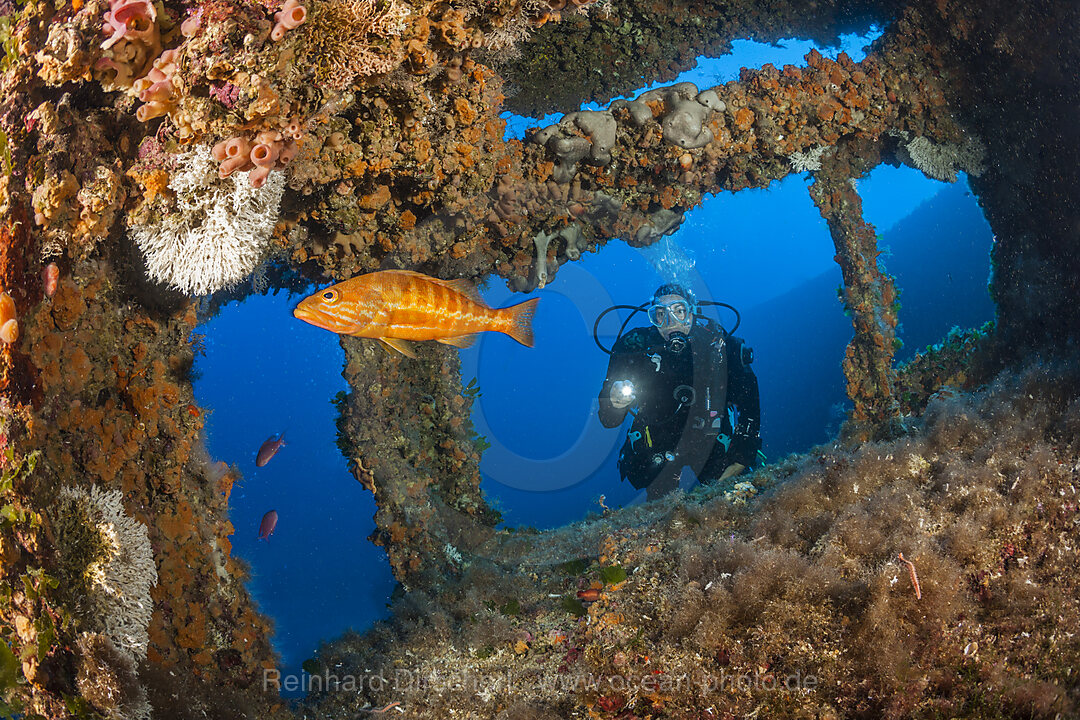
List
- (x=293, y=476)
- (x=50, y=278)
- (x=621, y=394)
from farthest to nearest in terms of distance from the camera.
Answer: (x=293, y=476) < (x=621, y=394) < (x=50, y=278)

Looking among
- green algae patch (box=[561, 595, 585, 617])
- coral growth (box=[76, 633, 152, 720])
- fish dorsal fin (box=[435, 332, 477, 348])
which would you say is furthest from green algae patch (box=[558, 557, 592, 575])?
coral growth (box=[76, 633, 152, 720])

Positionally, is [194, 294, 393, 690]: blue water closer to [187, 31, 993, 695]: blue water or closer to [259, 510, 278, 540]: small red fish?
[187, 31, 993, 695]: blue water

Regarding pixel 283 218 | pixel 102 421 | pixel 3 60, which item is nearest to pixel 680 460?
pixel 283 218

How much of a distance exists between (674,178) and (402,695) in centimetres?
482

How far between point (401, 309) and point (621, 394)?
6.33 m

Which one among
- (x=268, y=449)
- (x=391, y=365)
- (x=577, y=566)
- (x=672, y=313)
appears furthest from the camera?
(x=672, y=313)

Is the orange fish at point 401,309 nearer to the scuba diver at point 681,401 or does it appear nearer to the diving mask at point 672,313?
the scuba diver at point 681,401

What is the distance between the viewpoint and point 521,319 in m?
3.50

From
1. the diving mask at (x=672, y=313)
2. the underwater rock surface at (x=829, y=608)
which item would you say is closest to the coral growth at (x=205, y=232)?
the underwater rock surface at (x=829, y=608)

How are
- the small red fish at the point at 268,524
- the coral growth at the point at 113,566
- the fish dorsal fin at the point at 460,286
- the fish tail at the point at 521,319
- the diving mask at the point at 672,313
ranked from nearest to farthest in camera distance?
the coral growth at the point at 113,566 < the fish dorsal fin at the point at 460,286 < the fish tail at the point at 521,319 < the small red fish at the point at 268,524 < the diving mask at the point at 672,313

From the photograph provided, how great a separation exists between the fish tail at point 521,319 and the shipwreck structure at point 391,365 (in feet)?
3.37

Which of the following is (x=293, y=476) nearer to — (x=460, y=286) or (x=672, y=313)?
(x=672, y=313)

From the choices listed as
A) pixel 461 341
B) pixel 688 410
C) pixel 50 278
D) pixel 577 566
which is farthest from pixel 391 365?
pixel 688 410

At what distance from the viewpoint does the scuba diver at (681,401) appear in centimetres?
883
